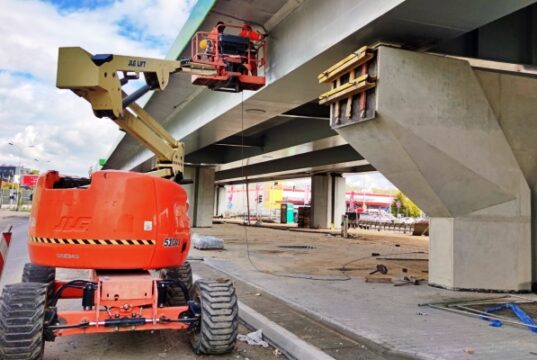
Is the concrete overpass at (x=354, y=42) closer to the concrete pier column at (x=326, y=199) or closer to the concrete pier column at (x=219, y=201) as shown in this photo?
the concrete pier column at (x=326, y=199)

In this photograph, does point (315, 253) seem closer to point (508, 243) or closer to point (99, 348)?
point (508, 243)

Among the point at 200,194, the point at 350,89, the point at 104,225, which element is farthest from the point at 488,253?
the point at 200,194

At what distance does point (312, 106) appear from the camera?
59.9 feet

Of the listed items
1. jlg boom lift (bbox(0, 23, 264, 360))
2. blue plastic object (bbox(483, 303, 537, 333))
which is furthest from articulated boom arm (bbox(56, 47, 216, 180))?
blue plastic object (bbox(483, 303, 537, 333))

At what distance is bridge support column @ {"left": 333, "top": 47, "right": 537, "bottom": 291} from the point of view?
9.59 m

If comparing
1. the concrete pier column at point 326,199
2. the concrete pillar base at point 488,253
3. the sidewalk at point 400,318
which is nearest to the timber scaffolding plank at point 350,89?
the concrete pillar base at point 488,253

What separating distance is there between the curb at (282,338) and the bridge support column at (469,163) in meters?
4.18

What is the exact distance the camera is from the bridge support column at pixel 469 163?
959 cm

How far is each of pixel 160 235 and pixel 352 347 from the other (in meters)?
2.78

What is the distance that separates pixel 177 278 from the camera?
7.67 metres

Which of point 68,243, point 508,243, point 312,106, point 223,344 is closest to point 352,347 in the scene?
point 223,344

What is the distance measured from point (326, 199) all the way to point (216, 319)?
38.8 m

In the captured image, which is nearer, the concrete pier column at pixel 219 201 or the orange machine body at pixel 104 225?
the orange machine body at pixel 104 225

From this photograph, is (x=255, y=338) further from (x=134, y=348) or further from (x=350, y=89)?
(x=350, y=89)
